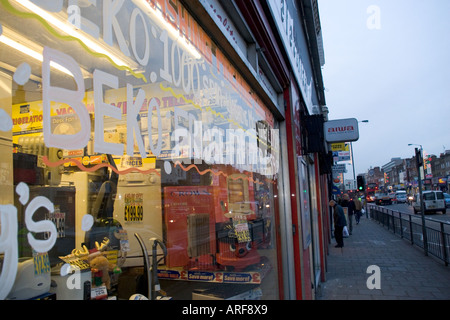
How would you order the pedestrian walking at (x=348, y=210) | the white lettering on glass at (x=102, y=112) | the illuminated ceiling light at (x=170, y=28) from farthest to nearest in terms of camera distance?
1. the pedestrian walking at (x=348, y=210)
2. the illuminated ceiling light at (x=170, y=28)
3. the white lettering on glass at (x=102, y=112)

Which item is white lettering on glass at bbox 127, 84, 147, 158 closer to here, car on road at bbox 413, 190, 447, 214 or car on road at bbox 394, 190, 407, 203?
car on road at bbox 413, 190, 447, 214

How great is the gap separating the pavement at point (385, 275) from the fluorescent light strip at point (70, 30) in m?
5.88

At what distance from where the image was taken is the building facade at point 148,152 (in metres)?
1.10

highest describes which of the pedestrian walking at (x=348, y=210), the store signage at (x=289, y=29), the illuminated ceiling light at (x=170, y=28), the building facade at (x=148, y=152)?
the store signage at (x=289, y=29)

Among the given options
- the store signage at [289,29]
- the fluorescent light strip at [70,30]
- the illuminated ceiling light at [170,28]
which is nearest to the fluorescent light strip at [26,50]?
the fluorescent light strip at [70,30]

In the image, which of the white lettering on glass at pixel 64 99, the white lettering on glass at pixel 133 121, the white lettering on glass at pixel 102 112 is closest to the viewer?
the white lettering on glass at pixel 64 99

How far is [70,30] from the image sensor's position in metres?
1.24

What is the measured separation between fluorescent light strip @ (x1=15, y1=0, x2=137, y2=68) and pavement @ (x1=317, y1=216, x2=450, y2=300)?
588 centimetres

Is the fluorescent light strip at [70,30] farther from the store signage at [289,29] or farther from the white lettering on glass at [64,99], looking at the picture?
the store signage at [289,29]

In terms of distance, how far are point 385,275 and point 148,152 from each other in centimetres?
732

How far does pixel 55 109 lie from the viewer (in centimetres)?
110
